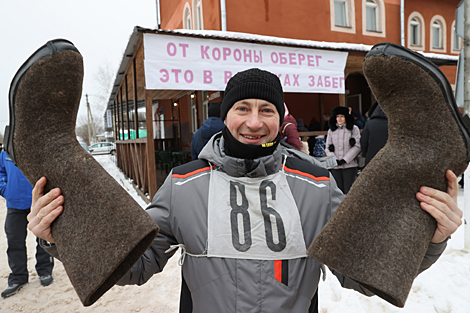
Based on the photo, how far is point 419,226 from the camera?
3.05ft

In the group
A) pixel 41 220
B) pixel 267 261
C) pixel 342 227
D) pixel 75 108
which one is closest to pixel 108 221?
pixel 41 220

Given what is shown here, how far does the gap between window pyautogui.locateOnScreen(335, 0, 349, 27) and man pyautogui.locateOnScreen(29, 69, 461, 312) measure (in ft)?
36.4

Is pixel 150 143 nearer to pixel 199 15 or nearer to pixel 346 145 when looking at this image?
pixel 346 145

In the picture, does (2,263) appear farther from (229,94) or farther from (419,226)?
(419,226)

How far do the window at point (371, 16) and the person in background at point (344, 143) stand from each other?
851 cm

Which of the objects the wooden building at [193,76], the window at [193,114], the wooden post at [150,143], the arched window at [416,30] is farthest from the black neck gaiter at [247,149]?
the arched window at [416,30]

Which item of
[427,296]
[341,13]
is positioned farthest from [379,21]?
[427,296]

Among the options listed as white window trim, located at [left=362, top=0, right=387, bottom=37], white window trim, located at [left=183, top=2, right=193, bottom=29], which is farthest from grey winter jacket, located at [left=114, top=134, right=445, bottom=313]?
white window trim, located at [left=362, top=0, right=387, bottom=37]

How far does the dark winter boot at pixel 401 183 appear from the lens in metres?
0.91

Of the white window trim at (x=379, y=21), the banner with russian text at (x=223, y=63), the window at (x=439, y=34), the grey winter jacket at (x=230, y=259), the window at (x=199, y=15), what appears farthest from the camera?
the window at (x=439, y=34)

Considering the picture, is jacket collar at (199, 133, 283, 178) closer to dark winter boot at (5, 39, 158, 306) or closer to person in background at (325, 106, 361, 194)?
dark winter boot at (5, 39, 158, 306)

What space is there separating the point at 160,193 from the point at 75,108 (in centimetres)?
46

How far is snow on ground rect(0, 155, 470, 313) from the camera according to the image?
2.70 metres

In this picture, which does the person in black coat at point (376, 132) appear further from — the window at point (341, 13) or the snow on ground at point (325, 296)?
the window at point (341, 13)
